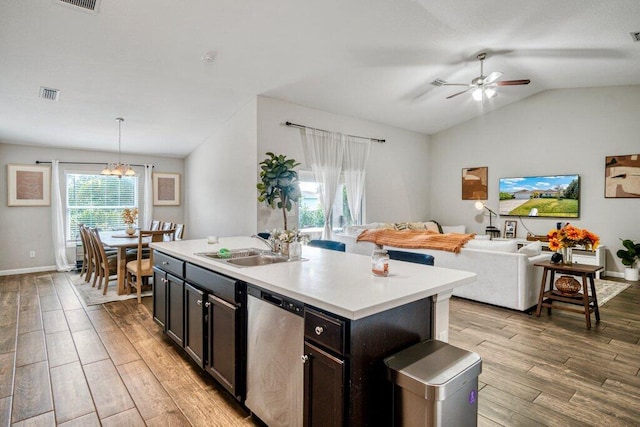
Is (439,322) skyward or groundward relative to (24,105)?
groundward

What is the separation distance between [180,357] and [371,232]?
3357mm

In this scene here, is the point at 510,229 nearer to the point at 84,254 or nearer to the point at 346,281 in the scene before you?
the point at 346,281

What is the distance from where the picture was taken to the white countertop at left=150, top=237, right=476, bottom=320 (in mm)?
1396

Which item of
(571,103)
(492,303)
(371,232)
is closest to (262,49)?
(371,232)

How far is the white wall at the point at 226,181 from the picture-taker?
5.25 meters

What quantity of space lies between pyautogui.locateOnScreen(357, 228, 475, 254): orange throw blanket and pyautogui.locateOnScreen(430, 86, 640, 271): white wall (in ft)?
10.6

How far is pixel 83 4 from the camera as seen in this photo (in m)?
2.88

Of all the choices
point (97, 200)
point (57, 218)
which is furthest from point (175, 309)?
point (97, 200)

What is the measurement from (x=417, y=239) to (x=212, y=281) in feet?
10.9

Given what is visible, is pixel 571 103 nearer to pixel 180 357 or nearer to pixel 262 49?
pixel 262 49

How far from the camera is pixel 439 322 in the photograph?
1.80 meters

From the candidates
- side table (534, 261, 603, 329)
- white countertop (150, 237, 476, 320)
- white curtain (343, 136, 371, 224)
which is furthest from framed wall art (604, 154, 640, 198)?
white countertop (150, 237, 476, 320)

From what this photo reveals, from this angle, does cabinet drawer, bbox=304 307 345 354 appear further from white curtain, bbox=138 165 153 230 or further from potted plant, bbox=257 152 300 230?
white curtain, bbox=138 165 153 230

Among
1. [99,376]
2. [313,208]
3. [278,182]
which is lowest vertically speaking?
[99,376]
